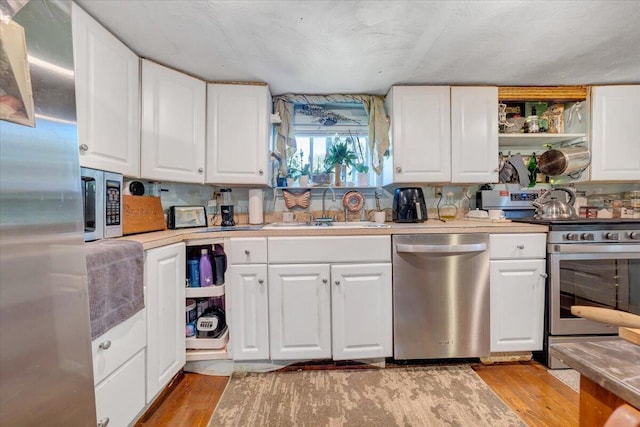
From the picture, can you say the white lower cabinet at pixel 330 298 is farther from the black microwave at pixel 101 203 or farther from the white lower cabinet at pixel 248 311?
the black microwave at pixel 101 203

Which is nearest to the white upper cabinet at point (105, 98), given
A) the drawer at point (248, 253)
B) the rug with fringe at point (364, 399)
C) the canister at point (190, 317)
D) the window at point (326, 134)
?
the drawer at point (248, 253)

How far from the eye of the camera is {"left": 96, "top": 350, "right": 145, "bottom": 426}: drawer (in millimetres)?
949

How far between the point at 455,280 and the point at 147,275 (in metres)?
1.73

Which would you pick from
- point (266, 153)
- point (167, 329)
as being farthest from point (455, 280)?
point (167, 329)

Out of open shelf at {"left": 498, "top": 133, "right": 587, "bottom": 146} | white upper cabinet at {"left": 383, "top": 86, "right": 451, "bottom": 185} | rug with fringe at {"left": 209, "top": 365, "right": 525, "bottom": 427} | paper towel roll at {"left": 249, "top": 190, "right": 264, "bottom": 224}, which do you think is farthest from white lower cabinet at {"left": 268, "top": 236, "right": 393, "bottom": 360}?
open shelf at {"left": 498, "top": 133, "right": 587, "bottom": 146}

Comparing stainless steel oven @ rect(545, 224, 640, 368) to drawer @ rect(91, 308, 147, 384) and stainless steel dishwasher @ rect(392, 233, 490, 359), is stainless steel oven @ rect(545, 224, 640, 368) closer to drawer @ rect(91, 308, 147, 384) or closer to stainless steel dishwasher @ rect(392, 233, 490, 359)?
stainless steel dishwasher @ rect(392, 233, 490, 359)

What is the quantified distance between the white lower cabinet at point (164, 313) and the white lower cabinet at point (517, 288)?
1.92 metres

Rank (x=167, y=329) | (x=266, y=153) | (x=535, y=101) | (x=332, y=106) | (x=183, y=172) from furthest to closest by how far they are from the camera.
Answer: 1. (x=332, y=106)
2. (x=535, y=101)
3. (x=266, y=153)
4. (x=183, y=172)
5. (x=167, y=329)

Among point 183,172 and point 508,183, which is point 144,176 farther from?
point 508,183

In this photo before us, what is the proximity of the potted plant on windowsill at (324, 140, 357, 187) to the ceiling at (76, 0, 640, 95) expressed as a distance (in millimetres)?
493

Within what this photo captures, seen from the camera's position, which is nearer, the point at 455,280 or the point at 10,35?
the point at 10,35

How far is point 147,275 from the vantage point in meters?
1.22

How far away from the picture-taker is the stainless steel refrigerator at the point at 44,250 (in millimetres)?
469

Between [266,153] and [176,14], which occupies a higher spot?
[176,14]
